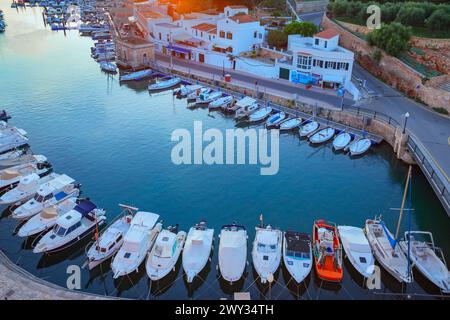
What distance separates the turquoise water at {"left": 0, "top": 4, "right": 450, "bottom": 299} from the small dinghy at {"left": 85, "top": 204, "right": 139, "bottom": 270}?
2.67ft

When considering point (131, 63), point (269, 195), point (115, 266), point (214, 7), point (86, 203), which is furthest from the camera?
point (214, 7)

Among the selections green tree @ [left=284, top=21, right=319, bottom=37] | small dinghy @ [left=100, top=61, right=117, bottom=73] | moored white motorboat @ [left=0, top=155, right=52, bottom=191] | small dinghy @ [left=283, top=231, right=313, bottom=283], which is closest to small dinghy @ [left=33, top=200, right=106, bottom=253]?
moored white motorboat @ [left=0, top=155, right=52, bottom=191]

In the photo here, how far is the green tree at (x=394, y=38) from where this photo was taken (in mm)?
51781

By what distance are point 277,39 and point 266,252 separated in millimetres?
45601

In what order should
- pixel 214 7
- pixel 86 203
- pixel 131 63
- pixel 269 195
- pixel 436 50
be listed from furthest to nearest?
pixel 214 7, pixel 131 63, pixel 436 50, pixel 269 195, pixel 86 203

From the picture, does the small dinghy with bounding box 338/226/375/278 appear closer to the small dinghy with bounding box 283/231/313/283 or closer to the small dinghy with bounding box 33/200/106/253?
the small dinghy with bounding box 283/231/313/283

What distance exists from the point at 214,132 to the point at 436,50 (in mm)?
33879

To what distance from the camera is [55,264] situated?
2602 cm

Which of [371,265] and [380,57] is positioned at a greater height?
[380,57]

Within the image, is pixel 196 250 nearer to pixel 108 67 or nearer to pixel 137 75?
pixel 137 75

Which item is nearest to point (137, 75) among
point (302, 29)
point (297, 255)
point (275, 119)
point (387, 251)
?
point (275, 119)

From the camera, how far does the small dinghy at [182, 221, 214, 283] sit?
24.6 m

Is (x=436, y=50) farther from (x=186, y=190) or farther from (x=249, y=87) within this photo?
(x=186, y=190)

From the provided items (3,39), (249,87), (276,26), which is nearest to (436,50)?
(249,87)
